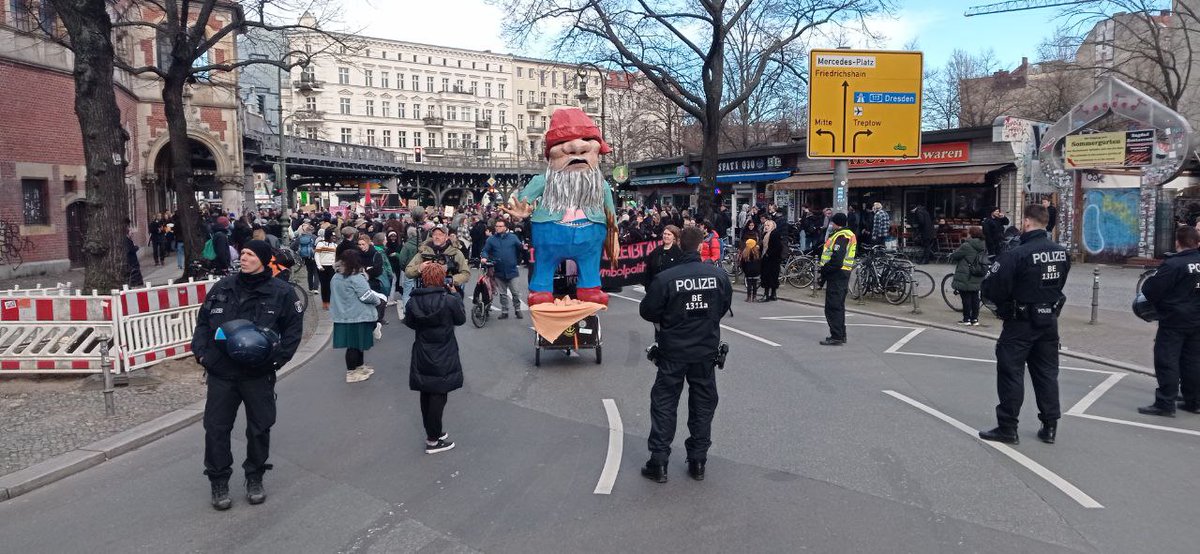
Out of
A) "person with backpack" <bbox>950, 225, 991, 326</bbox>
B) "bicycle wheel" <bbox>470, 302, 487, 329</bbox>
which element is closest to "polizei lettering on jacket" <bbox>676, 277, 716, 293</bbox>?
"bicycle wheel" <bbox>470, 302, 487, 329</bbox>

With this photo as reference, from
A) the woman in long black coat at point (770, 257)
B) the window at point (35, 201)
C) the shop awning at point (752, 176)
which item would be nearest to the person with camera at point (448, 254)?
the woman in long black coat at point (770, 257)

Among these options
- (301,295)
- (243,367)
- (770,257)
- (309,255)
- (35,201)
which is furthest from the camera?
(35,201)

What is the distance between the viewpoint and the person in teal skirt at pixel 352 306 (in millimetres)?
8836

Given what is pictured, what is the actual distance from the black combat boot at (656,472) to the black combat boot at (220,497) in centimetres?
283

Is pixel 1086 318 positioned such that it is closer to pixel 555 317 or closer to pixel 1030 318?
pixel 1030 318

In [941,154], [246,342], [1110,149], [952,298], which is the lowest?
[952,298]

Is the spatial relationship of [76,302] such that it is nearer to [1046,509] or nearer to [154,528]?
[154,528]

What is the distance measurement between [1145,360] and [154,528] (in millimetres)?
10465

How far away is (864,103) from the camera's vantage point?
52.4 ft

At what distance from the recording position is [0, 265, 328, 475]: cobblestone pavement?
21.8 feet

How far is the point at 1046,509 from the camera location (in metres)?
5.03

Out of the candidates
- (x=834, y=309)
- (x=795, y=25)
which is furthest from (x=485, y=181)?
(x=834, y=309)

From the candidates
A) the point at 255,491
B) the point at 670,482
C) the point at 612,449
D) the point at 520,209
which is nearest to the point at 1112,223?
the point at 520,209

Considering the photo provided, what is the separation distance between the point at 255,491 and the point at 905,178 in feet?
69.0
